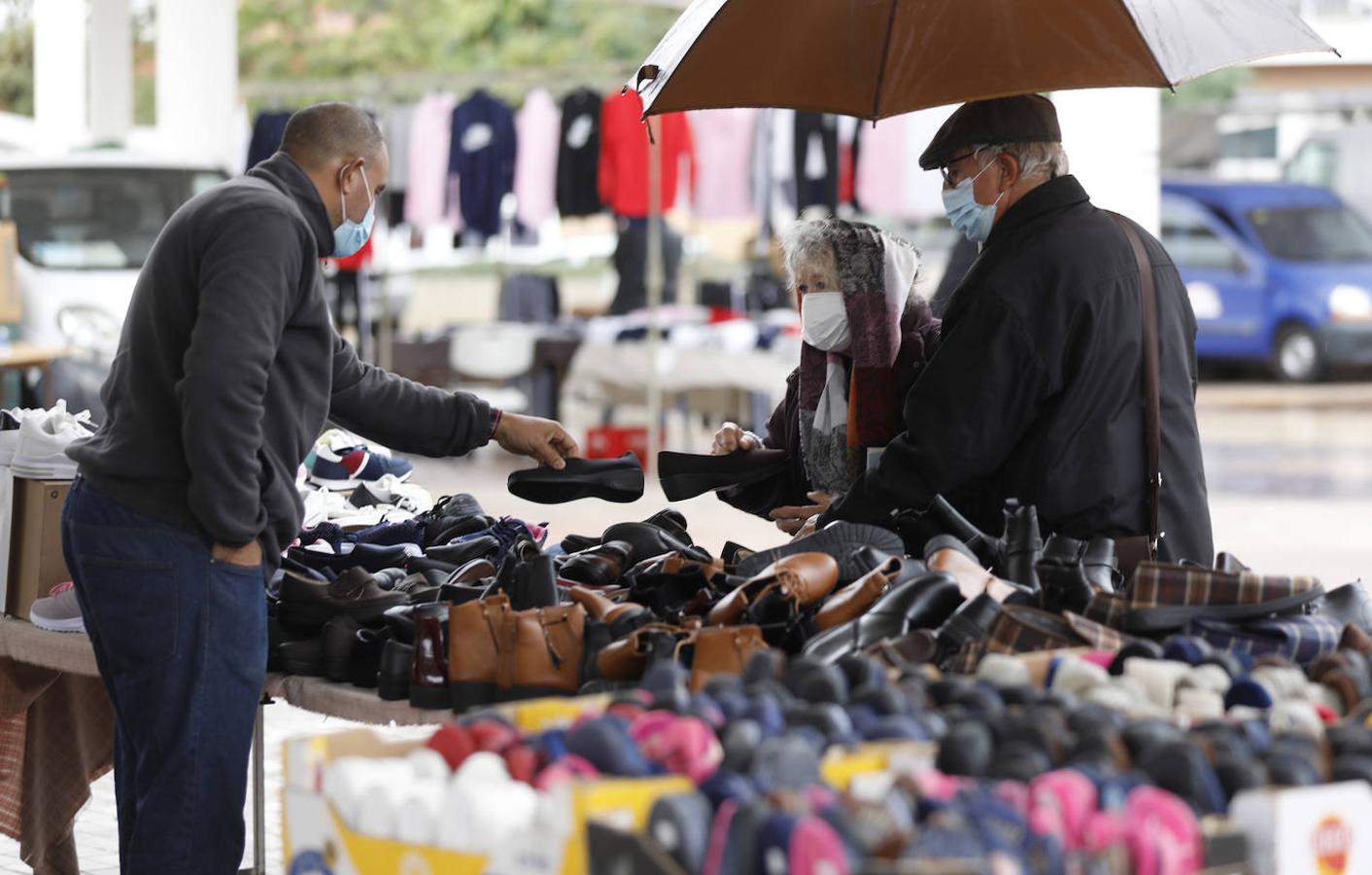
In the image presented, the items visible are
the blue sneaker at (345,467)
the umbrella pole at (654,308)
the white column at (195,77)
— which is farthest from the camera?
the white column at (195,77)

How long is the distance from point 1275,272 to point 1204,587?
15683 mm

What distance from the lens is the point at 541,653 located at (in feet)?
10.1

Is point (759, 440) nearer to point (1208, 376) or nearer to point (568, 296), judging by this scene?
point (1208, 376)

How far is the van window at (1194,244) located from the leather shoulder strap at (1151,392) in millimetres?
14747

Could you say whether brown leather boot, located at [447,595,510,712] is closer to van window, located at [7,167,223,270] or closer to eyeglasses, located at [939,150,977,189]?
eyeglasses, located at [939,150,977,189]

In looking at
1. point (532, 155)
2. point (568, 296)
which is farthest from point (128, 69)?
point (568, 296)

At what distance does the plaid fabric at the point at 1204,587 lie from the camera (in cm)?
289

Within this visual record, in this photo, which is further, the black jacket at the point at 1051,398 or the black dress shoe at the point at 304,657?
the black jacket at the point at 1051,398

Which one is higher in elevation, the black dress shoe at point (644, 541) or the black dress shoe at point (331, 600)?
the black dress shoe at point (644, 541)

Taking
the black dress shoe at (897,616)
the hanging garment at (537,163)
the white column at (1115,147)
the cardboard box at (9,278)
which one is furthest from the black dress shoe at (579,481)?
the hanging garment at (537,163)

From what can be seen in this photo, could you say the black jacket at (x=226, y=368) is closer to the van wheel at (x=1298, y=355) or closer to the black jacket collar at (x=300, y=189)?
the black jacket collar at (x=300, y=189)

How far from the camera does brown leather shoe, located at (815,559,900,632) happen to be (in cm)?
303

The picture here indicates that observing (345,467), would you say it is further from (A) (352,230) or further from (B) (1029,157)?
(B) (1029,157)

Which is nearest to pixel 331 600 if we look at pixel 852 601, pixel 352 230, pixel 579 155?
pixel 352 230
